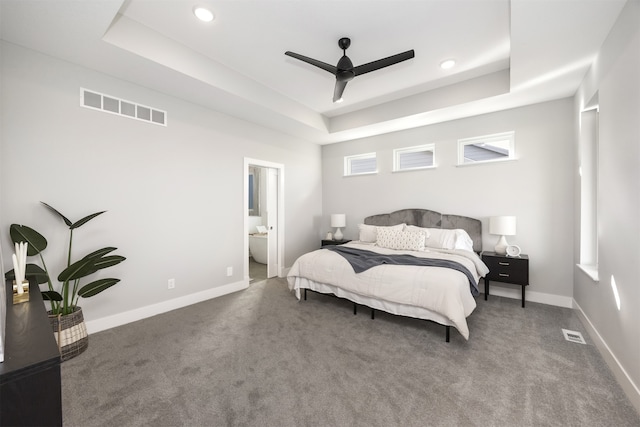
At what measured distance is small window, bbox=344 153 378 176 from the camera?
5.43m

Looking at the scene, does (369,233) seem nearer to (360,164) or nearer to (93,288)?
(360,164)

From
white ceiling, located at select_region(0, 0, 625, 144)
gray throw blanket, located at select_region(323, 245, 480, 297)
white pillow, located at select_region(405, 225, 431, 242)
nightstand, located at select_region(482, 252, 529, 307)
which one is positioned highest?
white ceiling, located at select_region(0, 0, 625, 144)

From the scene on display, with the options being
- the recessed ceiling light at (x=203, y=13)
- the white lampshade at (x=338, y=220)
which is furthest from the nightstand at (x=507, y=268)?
the recessed ceiling light at (x=203, y=13)

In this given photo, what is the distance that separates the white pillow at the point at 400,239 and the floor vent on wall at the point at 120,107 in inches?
133

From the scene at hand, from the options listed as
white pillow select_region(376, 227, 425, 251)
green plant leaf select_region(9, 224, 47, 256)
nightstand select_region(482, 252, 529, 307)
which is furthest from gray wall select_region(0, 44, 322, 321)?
nightstand select_region(482, 252, 529, 307)

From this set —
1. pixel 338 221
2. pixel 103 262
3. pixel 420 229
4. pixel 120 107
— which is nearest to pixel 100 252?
pixel 103 262

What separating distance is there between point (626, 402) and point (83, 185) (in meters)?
4.75

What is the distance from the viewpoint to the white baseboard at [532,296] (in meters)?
3.61

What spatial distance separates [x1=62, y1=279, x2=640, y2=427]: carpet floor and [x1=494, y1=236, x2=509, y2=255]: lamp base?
89 cm

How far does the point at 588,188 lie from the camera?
10.2ft

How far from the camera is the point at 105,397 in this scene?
191 cm

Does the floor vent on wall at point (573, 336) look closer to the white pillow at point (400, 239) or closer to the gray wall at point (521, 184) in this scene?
the gray wall at point (521, 184)

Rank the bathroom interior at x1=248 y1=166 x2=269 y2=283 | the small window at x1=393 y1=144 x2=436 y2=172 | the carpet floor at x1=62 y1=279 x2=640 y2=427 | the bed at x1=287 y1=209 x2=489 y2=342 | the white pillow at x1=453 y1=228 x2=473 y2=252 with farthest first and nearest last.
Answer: the bathroom interior at x1=248 y1=166 x2=269 y2=283, the small window at x1=393 y1=144 x2=436 y2=172, the white pillow at x1=453 y1=228 x2=473 y2=252, the bed at x1=287 y1=209 x2=489 y2=342, the carpet floor at x1=62 y1=279 x2=640 y2=427

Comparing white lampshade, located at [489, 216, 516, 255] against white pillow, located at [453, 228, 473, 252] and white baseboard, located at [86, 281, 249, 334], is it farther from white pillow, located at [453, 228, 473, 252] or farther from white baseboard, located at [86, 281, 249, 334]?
white baseboard, located at [86, 281, 249, 334]
